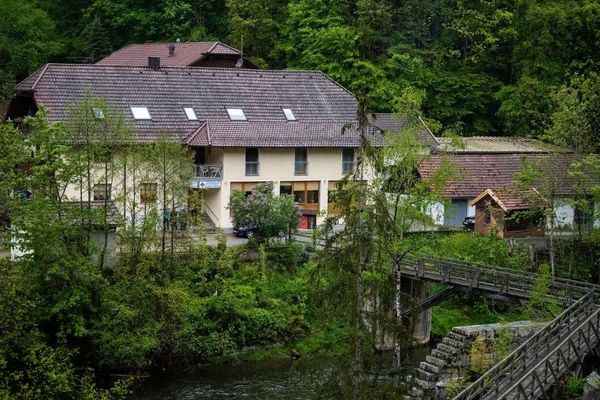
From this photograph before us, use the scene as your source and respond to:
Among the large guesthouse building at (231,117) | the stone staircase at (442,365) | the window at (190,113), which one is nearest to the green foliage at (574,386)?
the stone staircase at (442,365)

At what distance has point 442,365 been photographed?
110 feet

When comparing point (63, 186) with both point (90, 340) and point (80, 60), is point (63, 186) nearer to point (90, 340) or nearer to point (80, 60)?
point (90, 340)

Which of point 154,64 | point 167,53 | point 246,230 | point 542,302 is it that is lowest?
point 542,302

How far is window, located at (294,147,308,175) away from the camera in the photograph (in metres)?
50.7

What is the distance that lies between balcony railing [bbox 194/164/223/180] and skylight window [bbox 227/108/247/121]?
2863 millimetres

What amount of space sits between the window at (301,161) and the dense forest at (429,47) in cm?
792

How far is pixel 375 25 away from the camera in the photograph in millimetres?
62844

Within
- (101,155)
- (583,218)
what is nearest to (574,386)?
(101,155)

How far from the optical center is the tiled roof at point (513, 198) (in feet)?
154

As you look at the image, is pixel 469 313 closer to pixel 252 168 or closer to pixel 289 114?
pixel 252 168

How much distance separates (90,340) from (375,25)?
3318 centimetres

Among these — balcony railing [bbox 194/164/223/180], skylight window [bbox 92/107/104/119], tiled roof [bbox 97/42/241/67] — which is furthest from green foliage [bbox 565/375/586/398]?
tiled roof [bbox 97/42/241/67]

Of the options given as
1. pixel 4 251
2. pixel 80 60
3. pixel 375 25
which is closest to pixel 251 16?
pixel 375 25

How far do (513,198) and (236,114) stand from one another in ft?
47.6
